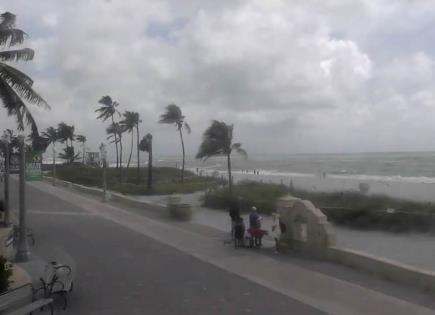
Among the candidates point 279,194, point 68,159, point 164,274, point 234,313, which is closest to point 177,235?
point 164,274

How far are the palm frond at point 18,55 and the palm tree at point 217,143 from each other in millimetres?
22887

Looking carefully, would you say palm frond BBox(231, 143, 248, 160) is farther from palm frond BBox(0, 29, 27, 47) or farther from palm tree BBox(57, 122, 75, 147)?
palm tree BBox(57, 122, 75, 147)

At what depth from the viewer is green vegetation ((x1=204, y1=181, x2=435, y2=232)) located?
21844 mm

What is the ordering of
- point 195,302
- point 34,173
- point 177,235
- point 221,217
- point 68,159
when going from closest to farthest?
1. point 195,302
2. point 34,173
3. point 177,235
4. point 221,217
5. point 68,159

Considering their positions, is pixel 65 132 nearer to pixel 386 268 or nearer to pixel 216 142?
pixel 216 142

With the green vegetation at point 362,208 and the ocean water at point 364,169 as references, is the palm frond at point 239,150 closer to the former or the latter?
the green vegetation at point 362,208

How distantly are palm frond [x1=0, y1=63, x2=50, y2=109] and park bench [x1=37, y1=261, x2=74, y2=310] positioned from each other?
885 centimetres

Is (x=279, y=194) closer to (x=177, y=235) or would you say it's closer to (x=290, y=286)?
(x=177, y=235)

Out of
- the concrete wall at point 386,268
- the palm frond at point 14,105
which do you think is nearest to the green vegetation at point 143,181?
the palm frond at point 14,105

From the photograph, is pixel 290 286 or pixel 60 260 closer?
pixel 290 286

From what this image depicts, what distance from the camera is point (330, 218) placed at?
943 inches

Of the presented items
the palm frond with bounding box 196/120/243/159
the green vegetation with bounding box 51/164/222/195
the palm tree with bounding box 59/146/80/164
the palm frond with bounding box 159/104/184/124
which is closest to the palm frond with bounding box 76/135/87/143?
the palm tree with bounding box 59/146/80/164

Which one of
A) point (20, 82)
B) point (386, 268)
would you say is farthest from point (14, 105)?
point (386, 268)

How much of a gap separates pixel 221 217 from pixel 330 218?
210 inches
